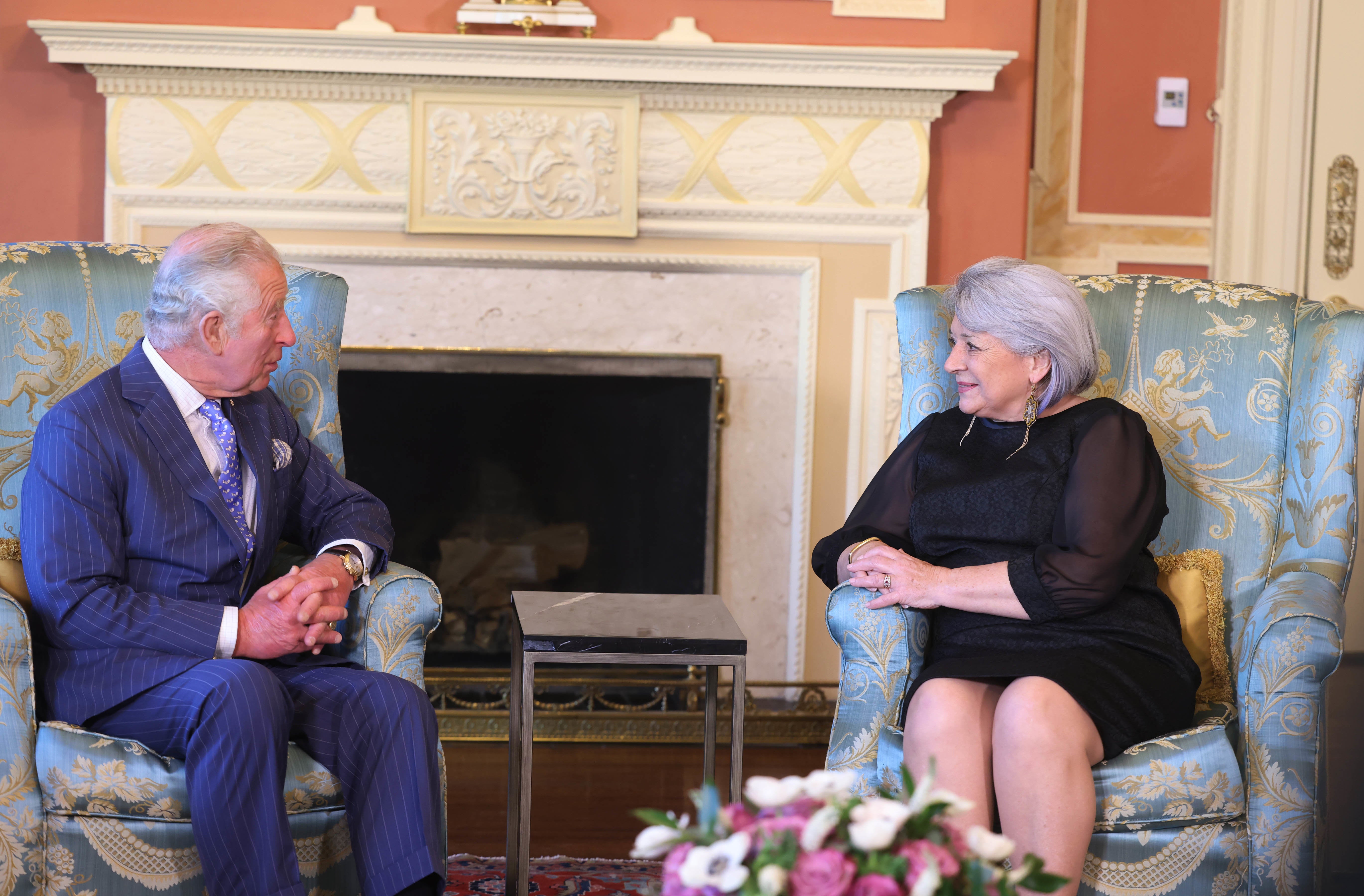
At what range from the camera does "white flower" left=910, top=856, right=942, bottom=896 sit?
832 mm

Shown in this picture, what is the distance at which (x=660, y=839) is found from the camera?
88 centimetres

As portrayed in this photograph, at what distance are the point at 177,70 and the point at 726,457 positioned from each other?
164cm

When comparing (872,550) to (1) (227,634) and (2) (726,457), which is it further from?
(2) (726,457)

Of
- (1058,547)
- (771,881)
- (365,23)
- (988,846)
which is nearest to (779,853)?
(771,881)

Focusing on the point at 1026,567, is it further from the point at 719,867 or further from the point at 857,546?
the point at 719,867

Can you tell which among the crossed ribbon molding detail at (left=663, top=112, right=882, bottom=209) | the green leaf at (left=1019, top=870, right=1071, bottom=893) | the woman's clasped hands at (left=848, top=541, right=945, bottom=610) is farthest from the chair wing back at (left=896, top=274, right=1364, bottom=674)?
the green leaf at (left=1019, top=870, right=1071, bottom=893)

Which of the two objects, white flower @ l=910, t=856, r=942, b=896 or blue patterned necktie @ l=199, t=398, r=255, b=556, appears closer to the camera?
white flower @ l=910, t=856, r=942, b=896

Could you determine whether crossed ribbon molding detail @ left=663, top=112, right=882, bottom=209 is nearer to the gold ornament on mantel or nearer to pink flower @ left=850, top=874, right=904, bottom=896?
the gold ornament on mantel

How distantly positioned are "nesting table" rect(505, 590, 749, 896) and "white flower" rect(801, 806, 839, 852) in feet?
2.80

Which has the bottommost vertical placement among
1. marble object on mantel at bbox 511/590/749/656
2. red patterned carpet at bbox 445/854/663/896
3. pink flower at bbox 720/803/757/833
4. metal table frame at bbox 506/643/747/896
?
red patterned carpet at bbox 445/854/663/896

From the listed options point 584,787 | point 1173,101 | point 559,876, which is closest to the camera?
point 559,876

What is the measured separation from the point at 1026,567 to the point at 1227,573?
47 cm

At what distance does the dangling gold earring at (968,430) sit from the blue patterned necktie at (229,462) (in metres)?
1.09

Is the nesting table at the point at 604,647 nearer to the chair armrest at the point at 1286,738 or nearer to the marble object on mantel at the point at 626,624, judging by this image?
the marble object on mantel at the point at 626,624
